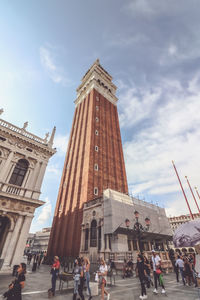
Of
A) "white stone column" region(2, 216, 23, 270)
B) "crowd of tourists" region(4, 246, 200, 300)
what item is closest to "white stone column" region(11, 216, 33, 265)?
"white stone column" region(2, 216, 23, 270)

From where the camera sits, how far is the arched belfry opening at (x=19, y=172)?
643 inches

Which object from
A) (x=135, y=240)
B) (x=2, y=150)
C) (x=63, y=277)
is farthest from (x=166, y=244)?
(x=2, y=150)

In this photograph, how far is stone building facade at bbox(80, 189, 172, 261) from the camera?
62.2 feet

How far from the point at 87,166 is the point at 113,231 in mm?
12037

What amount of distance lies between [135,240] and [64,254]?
10.9 m

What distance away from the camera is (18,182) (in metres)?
16.5

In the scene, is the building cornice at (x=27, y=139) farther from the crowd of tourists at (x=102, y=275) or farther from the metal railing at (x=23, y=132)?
the crowd of tourists at (x=102, y=275)

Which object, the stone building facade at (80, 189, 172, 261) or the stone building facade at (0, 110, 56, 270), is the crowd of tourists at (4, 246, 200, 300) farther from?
the stone building facade at (0, 110, 56, 270)

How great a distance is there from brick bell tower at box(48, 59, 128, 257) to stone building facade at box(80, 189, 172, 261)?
209 centimetres

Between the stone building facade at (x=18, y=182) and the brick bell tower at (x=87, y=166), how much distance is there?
992cm

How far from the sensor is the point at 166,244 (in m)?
27.6

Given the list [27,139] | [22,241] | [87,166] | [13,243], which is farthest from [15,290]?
[87,166]

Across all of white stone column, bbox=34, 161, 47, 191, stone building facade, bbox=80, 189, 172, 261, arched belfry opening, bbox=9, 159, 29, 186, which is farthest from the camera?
stone building facade, bbox=80, 189, 172, 261

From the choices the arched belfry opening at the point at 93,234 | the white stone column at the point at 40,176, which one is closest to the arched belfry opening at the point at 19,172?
the white stone column at the point at 40,176
